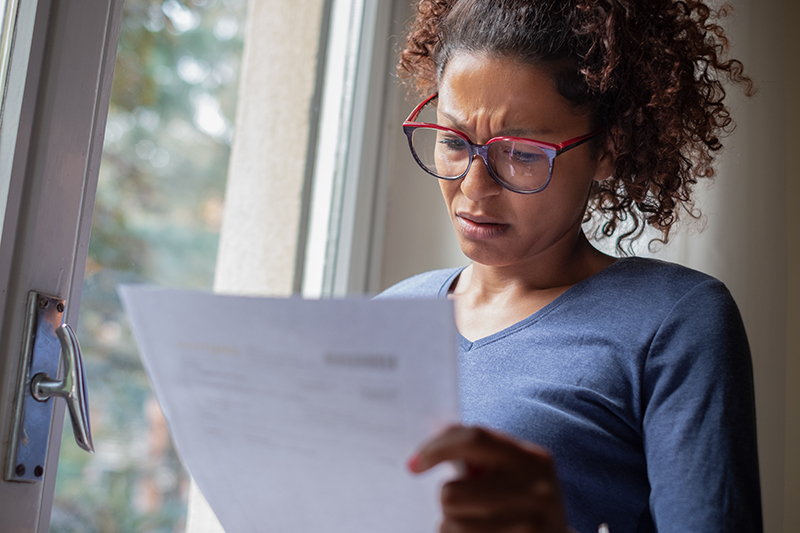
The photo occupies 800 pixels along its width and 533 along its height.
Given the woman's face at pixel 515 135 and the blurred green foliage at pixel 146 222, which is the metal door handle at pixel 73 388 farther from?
the woman's face at pixel 515 135

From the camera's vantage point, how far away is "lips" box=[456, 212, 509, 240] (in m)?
0.90

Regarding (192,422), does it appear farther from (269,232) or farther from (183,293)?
(269,232)

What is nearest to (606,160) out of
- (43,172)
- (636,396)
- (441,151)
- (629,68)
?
(629,68)

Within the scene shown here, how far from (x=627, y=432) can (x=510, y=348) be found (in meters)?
0.18

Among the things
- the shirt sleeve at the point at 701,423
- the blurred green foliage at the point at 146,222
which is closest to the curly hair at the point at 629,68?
the shirt sleeve at the point at 701,423

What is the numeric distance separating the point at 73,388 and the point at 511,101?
64 cm

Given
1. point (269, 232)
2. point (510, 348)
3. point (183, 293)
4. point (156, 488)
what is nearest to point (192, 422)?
point (183, 293)

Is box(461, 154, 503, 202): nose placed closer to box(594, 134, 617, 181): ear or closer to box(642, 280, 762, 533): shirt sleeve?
box(594, 134, 617, 181): ear

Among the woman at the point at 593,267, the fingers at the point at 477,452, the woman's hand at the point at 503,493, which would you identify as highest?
the woman at the point at 593,267

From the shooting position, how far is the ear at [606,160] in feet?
3.08

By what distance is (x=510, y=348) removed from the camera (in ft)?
2.91

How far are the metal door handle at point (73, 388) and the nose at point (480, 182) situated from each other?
0.52m

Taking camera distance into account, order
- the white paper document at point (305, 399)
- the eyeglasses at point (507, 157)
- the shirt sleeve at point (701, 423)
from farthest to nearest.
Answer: the eyeglasses at point (507, 157), the shirt sleeve at point (701, 423), the white paper document at point (305, 399)

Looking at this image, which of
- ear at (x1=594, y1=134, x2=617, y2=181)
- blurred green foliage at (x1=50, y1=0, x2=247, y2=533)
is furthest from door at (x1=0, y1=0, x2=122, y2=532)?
ear at (x1=594, y1=134, x2=617, y2=181)
